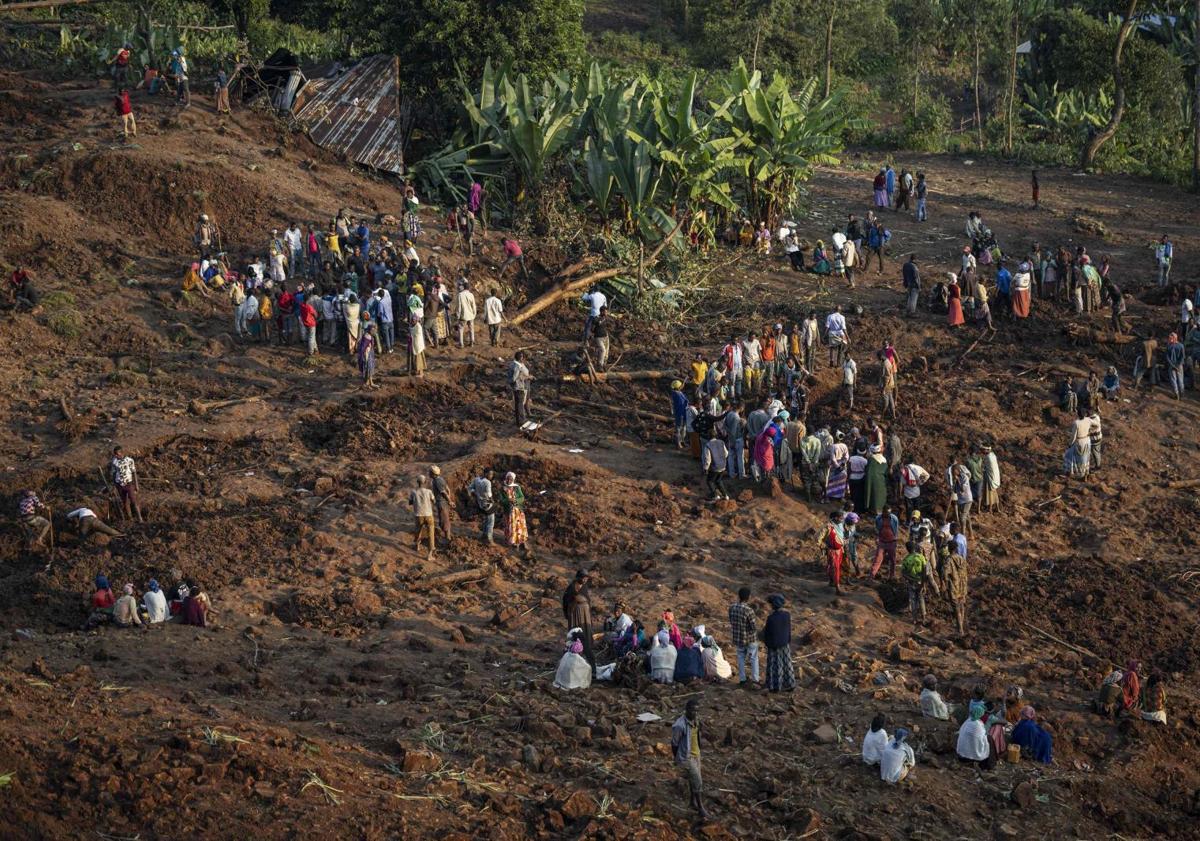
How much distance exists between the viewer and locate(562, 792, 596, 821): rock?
1430 centimetres

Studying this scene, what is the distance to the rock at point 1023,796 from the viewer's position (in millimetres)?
15625

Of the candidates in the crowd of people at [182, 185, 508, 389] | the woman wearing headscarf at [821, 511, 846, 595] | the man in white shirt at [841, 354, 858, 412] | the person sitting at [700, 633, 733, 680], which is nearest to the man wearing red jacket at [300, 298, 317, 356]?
the crowd of people at [182, 185, 508, 389]

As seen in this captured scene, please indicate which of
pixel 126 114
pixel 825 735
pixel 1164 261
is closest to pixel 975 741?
pixel 825 735

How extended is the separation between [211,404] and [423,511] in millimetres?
5156

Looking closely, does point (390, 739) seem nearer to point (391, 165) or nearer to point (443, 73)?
point (391, 165)

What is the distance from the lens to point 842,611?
19.9 m

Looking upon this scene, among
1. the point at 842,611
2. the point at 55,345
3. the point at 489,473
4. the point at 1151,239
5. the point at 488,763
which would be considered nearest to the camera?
the point at 488,763

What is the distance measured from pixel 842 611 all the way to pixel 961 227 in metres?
15.1

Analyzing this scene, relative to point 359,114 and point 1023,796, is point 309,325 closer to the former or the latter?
point 359,114

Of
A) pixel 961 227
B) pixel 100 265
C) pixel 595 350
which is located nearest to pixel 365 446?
pixel 595 350

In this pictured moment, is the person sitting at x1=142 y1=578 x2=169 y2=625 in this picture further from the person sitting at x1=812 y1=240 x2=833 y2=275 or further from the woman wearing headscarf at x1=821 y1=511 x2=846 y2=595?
the person sitting at x1=812 y1=240 x2=833 y2=275

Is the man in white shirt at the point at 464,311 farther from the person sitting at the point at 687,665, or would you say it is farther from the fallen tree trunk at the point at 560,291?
the person sitting at the point at 687,665

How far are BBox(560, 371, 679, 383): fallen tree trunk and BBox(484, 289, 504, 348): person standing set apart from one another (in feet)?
5.54

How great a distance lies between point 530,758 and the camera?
15.4 meters
